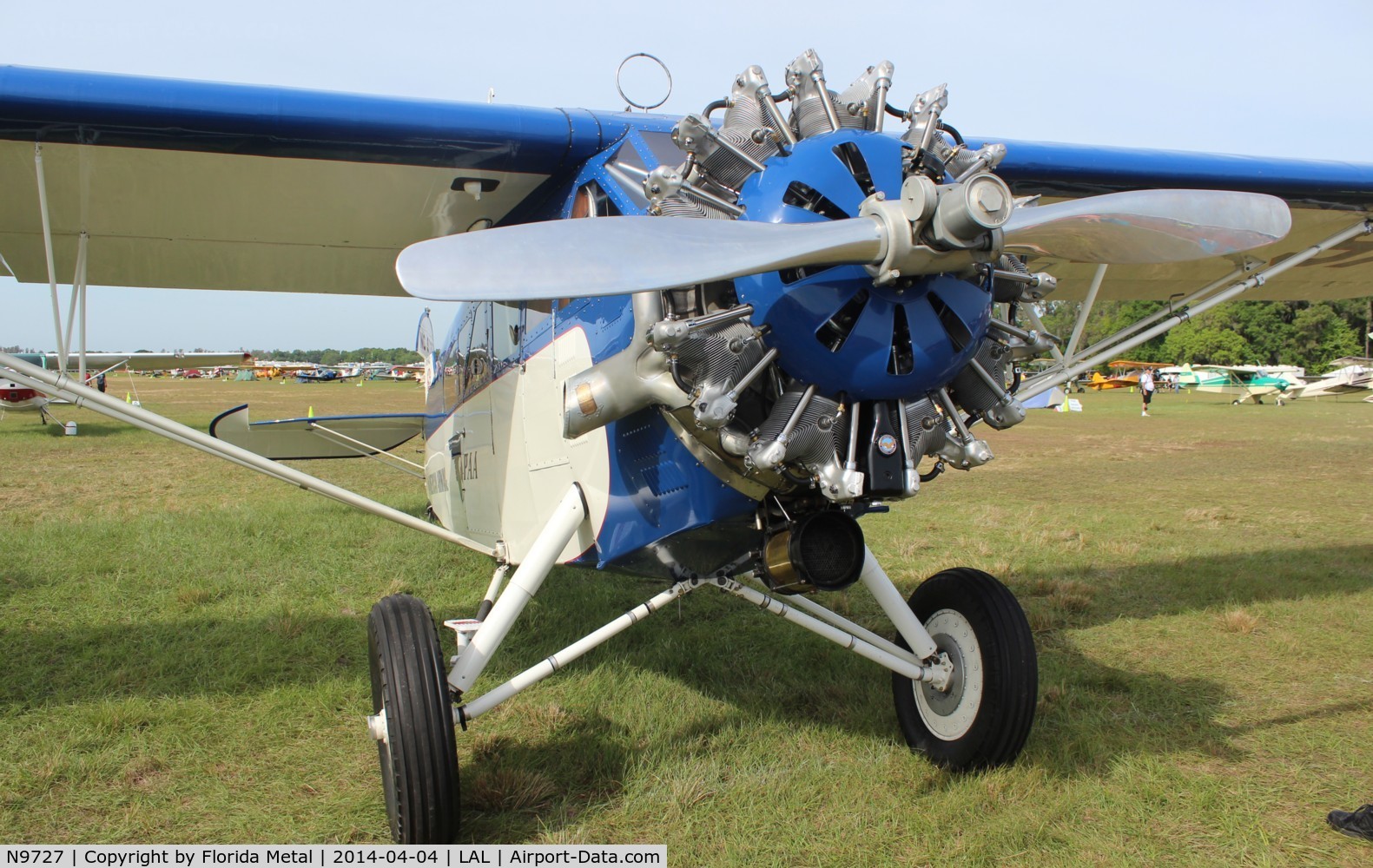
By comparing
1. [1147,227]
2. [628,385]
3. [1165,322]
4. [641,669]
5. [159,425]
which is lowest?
[641,669]

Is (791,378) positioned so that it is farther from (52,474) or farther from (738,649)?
(52,474)

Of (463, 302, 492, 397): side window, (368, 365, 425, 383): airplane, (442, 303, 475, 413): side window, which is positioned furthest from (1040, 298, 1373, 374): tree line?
(463, 302, 492, 397): side window

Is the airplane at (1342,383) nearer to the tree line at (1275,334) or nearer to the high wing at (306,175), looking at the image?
the tree line at (1275,334)

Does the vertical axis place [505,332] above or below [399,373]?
above

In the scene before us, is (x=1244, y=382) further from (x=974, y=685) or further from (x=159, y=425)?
(x=159, y=425)

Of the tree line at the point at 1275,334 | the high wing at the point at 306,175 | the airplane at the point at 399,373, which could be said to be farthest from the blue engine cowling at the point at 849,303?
the airplane at the point at 399,373

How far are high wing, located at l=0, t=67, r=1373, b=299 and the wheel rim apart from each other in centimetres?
169

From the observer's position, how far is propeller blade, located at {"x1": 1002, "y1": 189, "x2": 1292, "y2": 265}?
250 centimetres

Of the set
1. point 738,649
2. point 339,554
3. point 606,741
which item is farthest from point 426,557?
point 606,741

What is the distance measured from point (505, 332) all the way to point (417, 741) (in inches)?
77.8

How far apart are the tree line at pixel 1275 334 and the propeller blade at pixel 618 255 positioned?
55846 mm

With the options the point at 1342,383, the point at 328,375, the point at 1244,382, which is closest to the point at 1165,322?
the point at 1342,383

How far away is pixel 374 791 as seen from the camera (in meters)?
3.21

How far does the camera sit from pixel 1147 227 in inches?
Result: 103
